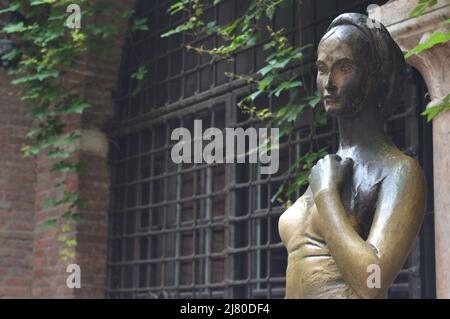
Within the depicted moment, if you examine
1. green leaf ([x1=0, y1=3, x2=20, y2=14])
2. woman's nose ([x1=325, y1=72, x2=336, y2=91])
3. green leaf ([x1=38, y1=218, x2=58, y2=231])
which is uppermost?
green leaf ([x1=0, y1=3, x2=20, y2=14])

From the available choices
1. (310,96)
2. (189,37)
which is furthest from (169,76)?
(310,96)

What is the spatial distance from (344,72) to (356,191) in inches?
13.8

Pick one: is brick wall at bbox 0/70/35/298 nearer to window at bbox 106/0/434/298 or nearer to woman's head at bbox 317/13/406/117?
window at bbox 106/0/434/298

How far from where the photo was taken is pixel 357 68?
2707mm

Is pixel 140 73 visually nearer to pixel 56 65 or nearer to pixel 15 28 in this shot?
pixel 56 65

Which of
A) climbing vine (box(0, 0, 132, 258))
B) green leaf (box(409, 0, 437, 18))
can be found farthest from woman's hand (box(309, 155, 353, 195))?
climbing vine (box(0, 0, 132, 258))

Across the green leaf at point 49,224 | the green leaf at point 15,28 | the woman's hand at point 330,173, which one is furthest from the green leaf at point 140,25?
the woman's hand at point 330,173

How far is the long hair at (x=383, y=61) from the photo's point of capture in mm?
2746

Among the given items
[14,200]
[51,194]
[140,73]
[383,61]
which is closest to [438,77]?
[383,61]

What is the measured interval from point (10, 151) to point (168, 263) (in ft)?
6.03

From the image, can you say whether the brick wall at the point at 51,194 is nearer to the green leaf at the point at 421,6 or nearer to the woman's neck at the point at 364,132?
the green leaf at the point at 421,6

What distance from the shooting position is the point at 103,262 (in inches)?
298

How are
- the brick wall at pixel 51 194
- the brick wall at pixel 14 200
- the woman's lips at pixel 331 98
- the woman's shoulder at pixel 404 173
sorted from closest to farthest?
the woman's shoulder at pixel 404 173
the woman's lips at pixel 331 98
the brick wall at pixel 51 194
the brick wall at pixel 14 200

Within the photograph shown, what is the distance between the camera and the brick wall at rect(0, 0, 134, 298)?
7496 mm
